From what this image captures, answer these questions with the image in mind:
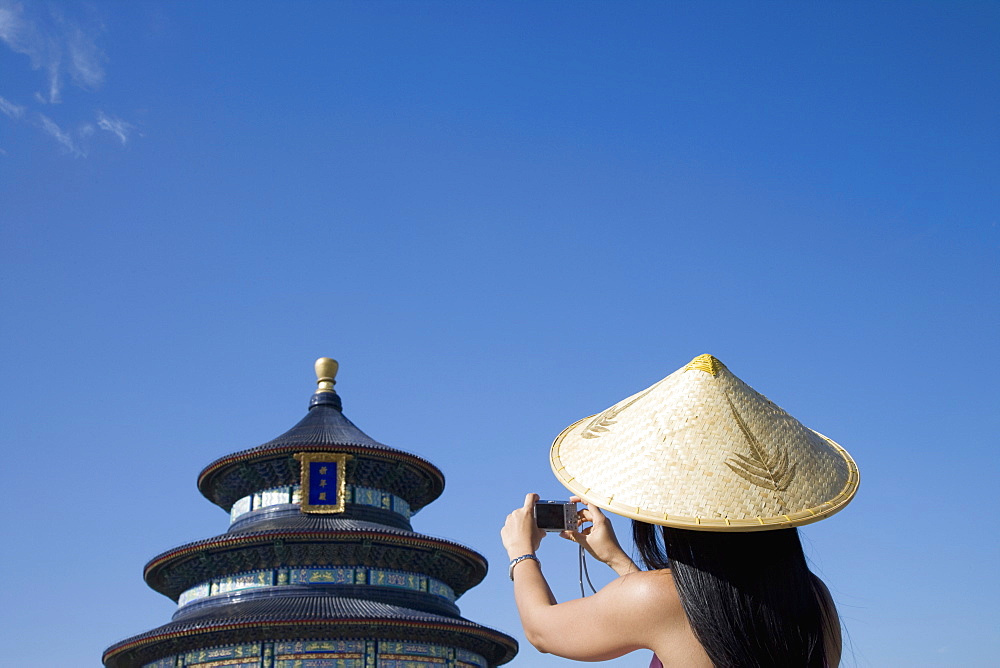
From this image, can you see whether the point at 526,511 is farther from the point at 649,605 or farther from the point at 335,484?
the point at 335,484

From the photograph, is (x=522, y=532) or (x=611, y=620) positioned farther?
(x=522, y=532)

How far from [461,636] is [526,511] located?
782 inches

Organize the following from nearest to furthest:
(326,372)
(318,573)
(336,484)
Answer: (318,573)
(336,484)
(326,372)

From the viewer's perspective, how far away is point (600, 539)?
123 inches

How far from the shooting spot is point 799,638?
247cm

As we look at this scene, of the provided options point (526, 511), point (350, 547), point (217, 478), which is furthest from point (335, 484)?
point (526, 511)

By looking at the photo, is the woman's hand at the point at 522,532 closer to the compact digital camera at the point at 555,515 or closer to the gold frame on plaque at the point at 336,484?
the compact digital camera at the point at 555,515

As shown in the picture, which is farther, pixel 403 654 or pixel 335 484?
pixel 335 484

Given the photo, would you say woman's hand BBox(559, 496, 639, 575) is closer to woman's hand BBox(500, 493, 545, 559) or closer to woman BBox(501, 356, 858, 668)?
woman's hand BBox(500, 493, 545, 559)

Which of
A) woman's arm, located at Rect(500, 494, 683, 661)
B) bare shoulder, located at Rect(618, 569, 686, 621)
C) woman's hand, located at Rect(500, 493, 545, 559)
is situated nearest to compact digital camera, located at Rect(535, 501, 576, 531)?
woman's hand, located at Rect(500, 493, 545, 559)

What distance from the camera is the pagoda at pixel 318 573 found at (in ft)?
66.1

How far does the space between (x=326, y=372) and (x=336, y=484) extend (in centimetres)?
523

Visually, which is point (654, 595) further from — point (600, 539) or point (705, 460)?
point (600, 539)

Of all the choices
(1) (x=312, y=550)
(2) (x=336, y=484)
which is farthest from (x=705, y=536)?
(2) (x=336, y=484)
